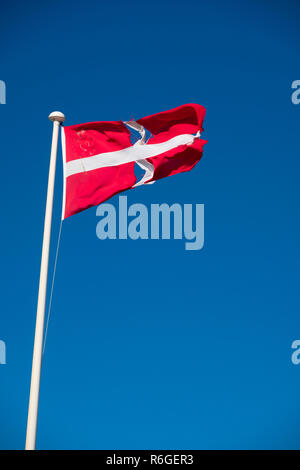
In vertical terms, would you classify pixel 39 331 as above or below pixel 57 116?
below

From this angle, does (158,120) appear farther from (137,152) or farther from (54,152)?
(54,152)

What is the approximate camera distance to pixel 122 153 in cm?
1059

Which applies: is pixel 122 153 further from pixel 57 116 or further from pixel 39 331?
pixel 39 331

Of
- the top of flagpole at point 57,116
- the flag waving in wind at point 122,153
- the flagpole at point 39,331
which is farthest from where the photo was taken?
the flag waving in wind at point 122,153

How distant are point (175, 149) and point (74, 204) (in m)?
3.05

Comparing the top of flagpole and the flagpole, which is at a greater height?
the top of flagpole

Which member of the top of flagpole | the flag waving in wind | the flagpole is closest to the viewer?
the flagpole

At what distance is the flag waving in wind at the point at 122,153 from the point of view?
31.4 feet

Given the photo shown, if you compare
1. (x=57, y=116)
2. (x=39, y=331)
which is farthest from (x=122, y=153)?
(x=39, y=331)

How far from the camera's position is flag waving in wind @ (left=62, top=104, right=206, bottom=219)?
9.59 m

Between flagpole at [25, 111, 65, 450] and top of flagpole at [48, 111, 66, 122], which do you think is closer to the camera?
flagpole at [25, 111, 65, 450]
